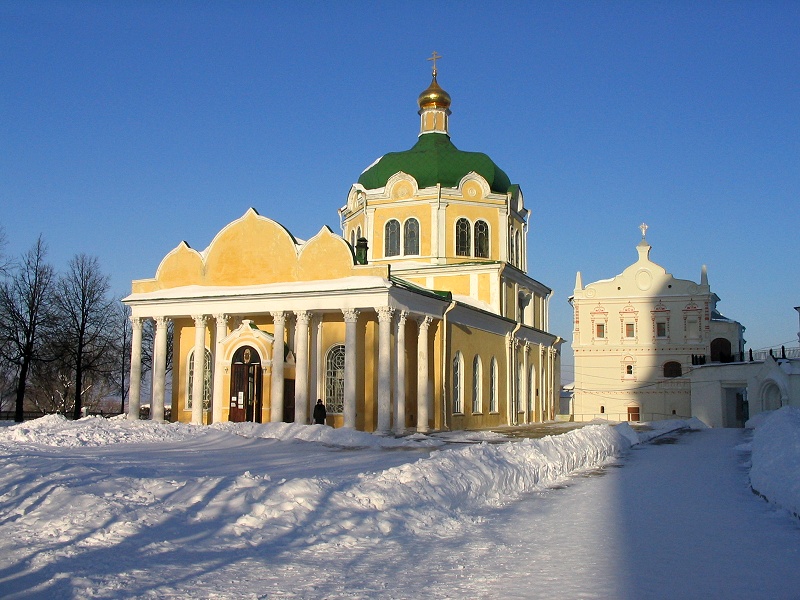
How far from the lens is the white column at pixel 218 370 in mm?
26891

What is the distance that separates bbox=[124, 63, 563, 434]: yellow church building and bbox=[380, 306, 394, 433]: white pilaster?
0.03 meters

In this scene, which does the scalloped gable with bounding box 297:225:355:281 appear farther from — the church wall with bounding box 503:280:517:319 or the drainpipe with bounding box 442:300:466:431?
the church wall with bounding box 503:280:517:319

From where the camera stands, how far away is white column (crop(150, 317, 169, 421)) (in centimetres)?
2838

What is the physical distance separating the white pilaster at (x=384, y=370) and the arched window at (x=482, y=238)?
1092 centimetres

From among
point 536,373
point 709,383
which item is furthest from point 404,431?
point 709,383

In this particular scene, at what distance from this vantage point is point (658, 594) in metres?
6.41

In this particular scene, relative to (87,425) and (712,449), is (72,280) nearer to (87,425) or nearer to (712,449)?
(87,425)

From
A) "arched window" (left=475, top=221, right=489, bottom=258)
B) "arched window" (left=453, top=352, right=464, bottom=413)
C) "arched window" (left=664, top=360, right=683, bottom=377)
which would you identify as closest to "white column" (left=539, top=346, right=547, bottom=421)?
"arched window" (left=475, top=221, right=489, bottom=258)

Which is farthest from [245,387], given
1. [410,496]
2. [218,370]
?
[410,496]

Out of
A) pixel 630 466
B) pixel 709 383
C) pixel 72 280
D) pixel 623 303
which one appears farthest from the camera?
pixel 623 303

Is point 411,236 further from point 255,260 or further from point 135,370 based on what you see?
point 135,370

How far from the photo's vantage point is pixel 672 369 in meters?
48.6

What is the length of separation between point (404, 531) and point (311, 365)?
18.7 m

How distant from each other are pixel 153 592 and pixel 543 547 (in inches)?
155
